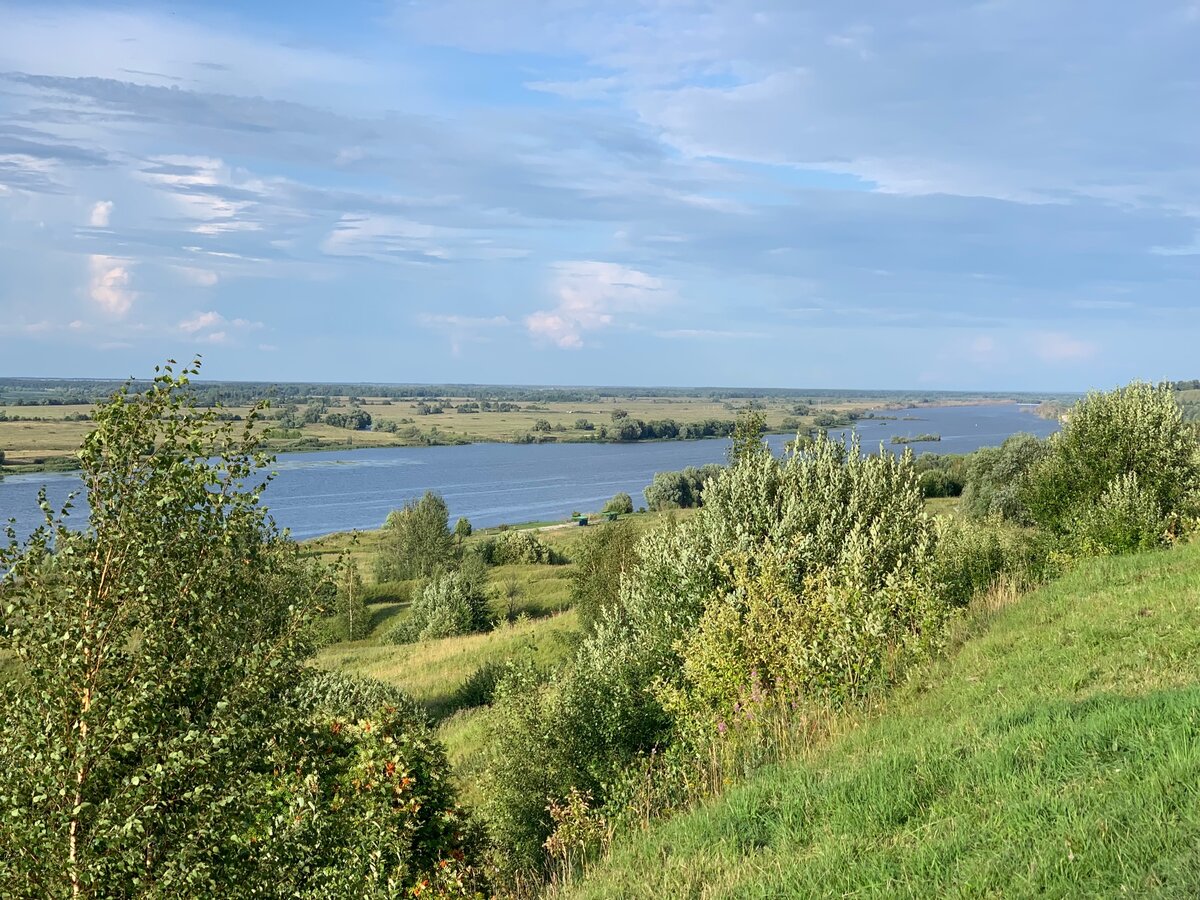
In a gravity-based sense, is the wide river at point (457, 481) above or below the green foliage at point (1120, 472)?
below

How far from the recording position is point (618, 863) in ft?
27.3

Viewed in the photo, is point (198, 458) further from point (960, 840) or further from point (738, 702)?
point (738, 702)

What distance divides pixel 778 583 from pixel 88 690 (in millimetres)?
10150

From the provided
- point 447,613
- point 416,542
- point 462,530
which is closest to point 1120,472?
point 447,613

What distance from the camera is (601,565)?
124ft

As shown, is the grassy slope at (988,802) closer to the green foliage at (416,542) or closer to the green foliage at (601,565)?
the green foliage at (601,565)

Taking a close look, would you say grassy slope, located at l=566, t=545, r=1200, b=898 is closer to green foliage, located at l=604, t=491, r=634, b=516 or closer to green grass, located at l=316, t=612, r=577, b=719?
green grass, located at l=316, t=612, r=577, b=719

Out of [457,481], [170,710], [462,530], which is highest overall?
[170,710]

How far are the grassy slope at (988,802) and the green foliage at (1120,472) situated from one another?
1513cm

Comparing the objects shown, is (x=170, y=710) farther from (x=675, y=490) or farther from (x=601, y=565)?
(x=675, y=490)

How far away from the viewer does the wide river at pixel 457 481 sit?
104 m

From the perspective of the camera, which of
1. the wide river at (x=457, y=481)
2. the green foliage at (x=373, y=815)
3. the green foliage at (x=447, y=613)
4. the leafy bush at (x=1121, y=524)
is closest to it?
the green foliage at (x=373, y=815)

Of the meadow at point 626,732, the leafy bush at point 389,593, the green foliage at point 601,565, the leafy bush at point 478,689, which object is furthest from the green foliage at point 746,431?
the leafy bush at point 389,593

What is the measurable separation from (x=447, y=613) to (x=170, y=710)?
39913mm
